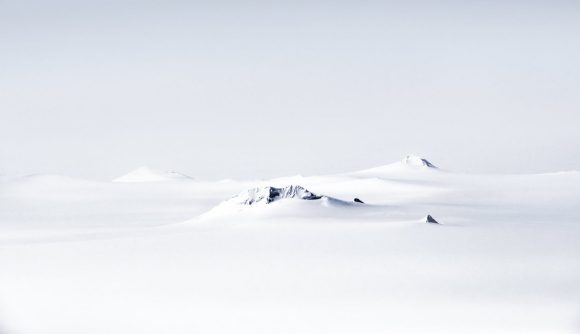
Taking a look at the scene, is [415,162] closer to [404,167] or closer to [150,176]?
[404,167]

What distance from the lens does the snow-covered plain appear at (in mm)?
18744

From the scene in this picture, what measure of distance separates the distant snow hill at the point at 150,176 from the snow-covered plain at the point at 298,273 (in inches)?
2175

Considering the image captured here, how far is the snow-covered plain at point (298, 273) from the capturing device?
1874 cm

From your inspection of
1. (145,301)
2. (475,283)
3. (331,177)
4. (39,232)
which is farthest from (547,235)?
(331,177)

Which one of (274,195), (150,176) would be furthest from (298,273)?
(150,176)

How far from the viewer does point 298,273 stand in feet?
84.2

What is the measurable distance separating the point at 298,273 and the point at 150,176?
90136mm

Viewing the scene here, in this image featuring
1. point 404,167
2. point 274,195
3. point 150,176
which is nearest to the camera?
point 274,195

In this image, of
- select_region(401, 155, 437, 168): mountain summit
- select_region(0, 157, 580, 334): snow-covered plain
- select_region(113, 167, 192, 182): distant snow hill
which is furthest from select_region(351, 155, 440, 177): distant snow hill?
select_region(0, 157, 580, 334): snow-covered plain

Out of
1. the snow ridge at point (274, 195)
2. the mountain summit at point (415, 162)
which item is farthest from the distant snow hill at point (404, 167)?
the snow ridge at point (274, 195)

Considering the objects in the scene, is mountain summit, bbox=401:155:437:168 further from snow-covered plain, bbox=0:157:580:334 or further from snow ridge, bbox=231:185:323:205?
snow ridge, bbox=231:185:323:205

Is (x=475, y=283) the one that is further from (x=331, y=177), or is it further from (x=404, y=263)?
(x=331, y=177)

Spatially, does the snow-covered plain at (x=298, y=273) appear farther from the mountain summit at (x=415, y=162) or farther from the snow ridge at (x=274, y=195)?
the mountain summit at (x=415, y=162)

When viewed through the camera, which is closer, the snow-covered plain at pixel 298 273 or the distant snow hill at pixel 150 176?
the snow-covered plain at pixel 298 273
